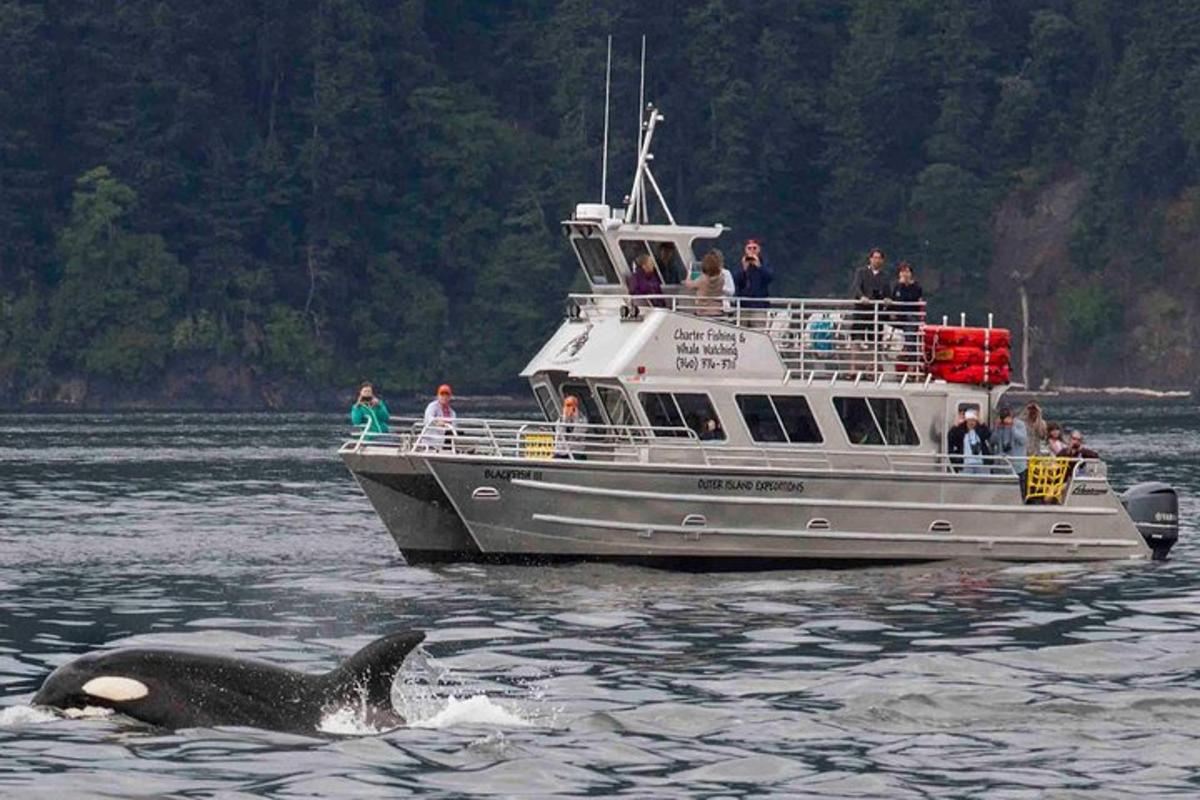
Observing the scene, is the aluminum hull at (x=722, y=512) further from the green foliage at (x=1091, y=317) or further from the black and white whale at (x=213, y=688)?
the green foliage at (x=1091, y=317)

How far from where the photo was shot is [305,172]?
140 meters

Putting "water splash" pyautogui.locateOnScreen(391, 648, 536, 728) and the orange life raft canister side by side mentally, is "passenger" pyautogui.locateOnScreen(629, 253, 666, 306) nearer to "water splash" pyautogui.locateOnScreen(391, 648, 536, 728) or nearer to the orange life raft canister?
the orange life raft canister

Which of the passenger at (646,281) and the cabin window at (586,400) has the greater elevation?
the passenger at (646,281)

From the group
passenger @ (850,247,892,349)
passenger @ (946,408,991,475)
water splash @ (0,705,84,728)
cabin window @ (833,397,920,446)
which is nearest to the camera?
water splash @ (0,705,84,728)

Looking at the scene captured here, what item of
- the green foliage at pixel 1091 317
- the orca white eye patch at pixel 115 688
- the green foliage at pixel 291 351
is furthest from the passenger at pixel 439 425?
the green foliage at pixel 1091 317

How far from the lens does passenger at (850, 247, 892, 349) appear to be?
39.9m

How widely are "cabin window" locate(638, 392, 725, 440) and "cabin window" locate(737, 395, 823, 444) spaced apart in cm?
49

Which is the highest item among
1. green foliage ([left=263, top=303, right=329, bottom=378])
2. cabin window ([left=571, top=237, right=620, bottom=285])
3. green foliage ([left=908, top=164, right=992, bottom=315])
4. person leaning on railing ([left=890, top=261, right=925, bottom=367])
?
cabin window ([left=571, top=237, right=620, bottom=285])

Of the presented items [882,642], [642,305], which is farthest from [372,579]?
[882,642]

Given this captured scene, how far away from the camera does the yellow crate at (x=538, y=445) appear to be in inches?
1500

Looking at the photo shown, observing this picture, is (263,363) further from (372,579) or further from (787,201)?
(372,579)

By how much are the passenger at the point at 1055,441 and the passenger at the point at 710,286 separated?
206 inches

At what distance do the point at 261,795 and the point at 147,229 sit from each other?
117150mm

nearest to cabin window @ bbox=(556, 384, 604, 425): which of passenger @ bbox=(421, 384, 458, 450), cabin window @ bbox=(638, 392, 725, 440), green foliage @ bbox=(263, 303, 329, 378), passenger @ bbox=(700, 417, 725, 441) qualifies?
cabin window @ bbox=(638, 392, 725, 440)
